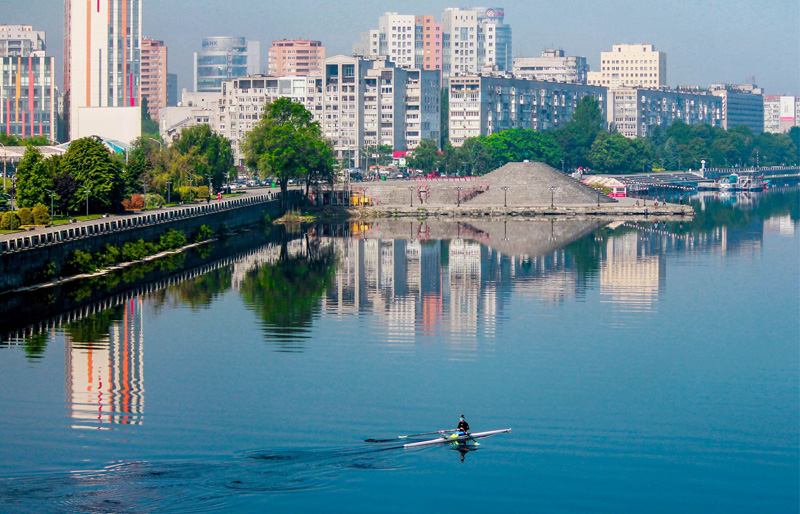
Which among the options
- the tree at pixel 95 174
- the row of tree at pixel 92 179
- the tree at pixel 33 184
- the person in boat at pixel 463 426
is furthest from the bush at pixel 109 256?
the person in boat at pixel 463 426

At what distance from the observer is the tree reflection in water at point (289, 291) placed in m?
46.4

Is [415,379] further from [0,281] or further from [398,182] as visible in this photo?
[398,182]

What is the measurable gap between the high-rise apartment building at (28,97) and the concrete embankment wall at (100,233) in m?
85.3

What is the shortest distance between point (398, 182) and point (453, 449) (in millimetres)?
90087

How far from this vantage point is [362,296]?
55969 millimetres

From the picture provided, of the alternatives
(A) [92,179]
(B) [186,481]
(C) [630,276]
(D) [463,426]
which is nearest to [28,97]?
(A) [92,179]

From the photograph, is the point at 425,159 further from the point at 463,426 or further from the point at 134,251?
the point at 463,426

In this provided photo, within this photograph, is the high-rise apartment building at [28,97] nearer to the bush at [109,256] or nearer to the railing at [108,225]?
the railing at [108,225]

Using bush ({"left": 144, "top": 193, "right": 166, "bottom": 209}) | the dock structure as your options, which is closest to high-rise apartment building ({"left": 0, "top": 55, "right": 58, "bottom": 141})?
the dock structure

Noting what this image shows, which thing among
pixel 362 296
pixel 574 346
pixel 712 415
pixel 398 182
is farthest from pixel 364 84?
pixel 712 415

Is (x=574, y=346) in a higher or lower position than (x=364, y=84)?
lower

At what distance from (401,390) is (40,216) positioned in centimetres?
3611

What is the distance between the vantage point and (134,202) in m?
81.6

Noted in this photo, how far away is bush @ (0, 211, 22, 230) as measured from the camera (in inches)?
2436
